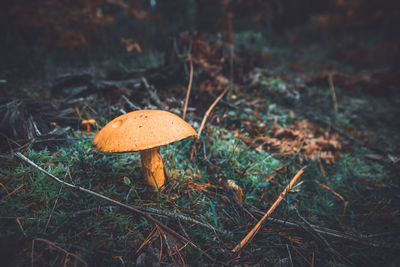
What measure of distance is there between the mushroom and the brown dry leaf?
1.35 metres

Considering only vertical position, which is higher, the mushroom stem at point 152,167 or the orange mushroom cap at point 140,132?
the orange mushroom cap at point 140,132

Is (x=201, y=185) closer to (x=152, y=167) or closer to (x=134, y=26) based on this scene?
(x=152, y=167)

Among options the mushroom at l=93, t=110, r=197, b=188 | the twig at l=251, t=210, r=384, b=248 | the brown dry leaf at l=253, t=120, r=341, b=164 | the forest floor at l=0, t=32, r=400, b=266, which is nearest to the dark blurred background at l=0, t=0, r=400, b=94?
the forest floor at l=0, t=32, r=400, b=266

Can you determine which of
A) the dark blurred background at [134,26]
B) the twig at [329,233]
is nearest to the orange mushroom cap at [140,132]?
the twig at [329,233]

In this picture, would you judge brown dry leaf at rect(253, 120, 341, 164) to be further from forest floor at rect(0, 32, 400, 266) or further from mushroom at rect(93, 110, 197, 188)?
mushroom at rect(93, 110, 197, 188)

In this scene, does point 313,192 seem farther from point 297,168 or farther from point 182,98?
point 182,98

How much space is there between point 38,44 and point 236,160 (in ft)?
19.3

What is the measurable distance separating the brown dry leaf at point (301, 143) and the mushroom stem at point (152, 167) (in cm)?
131

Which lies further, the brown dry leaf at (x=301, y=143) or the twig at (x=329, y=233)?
the brown dry leaf at (x=301, y=143)

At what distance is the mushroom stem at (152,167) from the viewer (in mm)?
1410

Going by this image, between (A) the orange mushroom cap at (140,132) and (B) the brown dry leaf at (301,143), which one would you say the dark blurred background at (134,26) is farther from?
(A) the orange mushroom cap at (140,132)

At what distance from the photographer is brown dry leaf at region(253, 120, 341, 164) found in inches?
85.1

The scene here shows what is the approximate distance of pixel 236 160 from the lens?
1.95m

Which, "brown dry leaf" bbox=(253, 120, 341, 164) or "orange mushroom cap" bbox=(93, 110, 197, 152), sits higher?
"orange mushroom cap" bbox=(93, 110, 197, 152)
